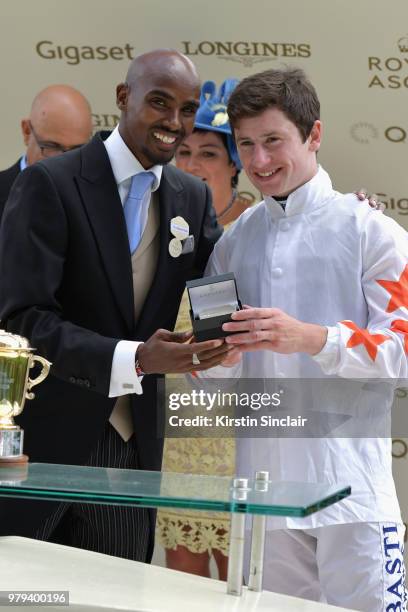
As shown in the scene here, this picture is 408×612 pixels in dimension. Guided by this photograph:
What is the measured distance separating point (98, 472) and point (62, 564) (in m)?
0.17

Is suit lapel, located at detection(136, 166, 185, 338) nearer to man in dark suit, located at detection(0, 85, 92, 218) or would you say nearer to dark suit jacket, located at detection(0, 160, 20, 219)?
dark suit jacket, located at detection(0, 160, 20, 219)

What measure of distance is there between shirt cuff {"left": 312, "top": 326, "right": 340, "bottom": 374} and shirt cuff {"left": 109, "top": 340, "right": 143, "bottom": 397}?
0.41m

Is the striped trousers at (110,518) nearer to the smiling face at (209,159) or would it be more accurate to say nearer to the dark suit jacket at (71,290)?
the dark suit jacket at (71,290)

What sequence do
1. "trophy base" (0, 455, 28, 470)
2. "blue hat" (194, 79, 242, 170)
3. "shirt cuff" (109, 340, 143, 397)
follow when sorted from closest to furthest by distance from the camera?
"trophy base" (0, 455, 28, 470)
"shirt cuff" (109, 340, 143, 397)
"blue hat" (194, 79, 242, 170)

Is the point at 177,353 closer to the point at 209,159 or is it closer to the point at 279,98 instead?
the point at 279,98

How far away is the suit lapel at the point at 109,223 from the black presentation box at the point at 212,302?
0.26 metres

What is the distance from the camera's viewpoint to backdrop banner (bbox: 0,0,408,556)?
170 inches

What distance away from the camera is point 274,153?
2.48 metres

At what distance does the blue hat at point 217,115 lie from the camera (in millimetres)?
3850

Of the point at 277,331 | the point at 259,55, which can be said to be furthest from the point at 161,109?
the point at 259,55

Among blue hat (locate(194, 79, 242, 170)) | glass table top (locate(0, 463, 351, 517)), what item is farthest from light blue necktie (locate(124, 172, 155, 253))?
blue hat (locate(194, 79, 242, 170))

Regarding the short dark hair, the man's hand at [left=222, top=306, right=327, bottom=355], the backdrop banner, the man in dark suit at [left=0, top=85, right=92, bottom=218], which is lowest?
the man's hand at [left=222, top=306, right=327, bottom=355]

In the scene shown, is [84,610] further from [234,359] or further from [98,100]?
[98,100]

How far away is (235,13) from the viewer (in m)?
4.37
